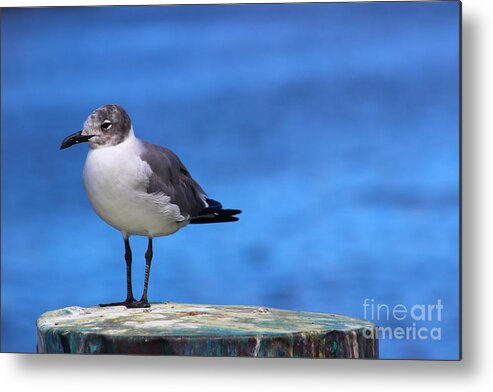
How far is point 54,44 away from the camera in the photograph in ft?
12.6

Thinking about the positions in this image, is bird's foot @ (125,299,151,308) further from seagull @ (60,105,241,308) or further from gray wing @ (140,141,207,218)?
gray wing @ (140,141,207,218)

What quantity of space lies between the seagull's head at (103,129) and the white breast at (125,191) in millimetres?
24

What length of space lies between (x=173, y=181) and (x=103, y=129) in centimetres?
30

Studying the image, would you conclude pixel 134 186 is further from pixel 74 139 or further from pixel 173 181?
pixel 74 139

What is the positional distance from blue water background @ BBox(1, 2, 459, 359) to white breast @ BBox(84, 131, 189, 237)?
0.12 metres

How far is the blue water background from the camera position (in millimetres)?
3600

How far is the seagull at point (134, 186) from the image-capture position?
3.59m

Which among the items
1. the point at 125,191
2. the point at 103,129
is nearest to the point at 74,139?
the point at 103,129

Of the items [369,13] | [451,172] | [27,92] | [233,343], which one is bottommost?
[233,343]

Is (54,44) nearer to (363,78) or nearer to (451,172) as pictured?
(363,78)

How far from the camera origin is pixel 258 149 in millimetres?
3750

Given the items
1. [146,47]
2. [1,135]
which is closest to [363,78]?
[146,47]

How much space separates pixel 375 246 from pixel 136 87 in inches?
39.7

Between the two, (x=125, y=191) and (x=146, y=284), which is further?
(x=146, y=284)
